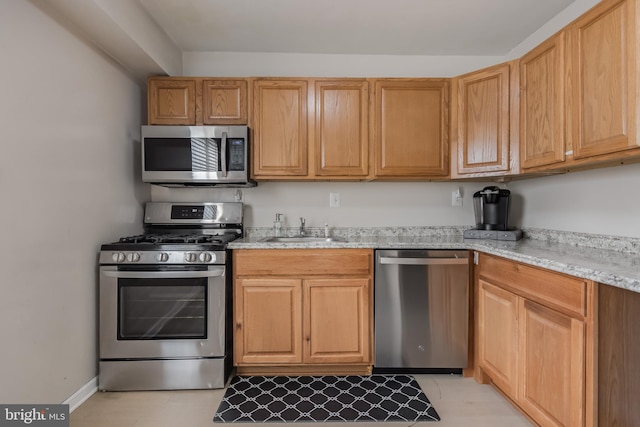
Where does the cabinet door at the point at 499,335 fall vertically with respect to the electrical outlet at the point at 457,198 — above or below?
below

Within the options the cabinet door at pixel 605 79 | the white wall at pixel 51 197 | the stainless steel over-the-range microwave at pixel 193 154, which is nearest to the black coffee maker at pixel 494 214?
the cabinet door at pixel 605 79

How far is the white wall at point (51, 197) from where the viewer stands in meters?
1.52

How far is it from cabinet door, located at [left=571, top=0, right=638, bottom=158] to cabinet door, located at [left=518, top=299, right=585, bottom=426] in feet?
2.68

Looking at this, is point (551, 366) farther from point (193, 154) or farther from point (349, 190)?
point (193, 154)

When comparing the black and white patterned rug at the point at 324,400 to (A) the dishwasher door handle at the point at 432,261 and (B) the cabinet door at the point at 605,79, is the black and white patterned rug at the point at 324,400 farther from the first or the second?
(B) the cabinet door at the point at 605,79

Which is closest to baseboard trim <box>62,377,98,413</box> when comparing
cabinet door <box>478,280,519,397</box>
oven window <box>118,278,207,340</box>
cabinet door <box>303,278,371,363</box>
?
oven window <box>118,278,207,340</box>

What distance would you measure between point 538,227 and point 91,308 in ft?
10.2

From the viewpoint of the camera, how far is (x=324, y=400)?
2.00 meters

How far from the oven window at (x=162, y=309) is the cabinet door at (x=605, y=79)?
2.28m

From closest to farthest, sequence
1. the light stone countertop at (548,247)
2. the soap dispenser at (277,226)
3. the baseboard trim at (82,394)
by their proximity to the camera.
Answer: the light stone countertop at (548,247) < the baseboard trim at (82,394) < the soap dispenser at (277,226)

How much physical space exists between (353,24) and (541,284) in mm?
2032

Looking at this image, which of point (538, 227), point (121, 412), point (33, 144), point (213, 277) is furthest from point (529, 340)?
point (33, 144)

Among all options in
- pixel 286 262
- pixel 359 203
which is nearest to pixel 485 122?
pixel 359 203

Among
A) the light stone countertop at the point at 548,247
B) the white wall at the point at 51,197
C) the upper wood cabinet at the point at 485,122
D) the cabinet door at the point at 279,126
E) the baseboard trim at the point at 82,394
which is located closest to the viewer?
the light stone countertop at the point at 548,247
